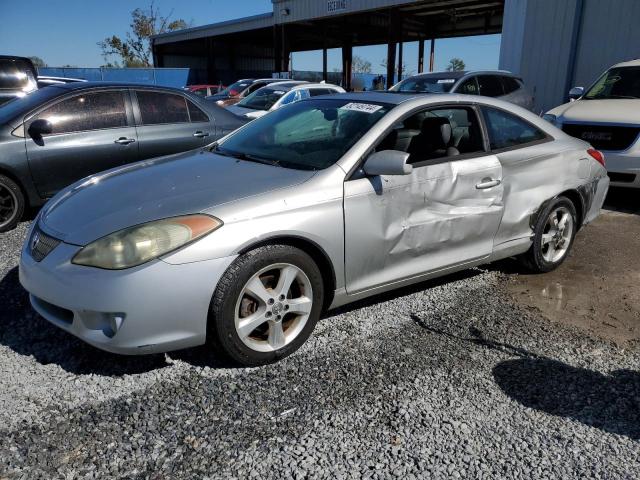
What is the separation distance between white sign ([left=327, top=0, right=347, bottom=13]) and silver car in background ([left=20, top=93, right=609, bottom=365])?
24511 mm

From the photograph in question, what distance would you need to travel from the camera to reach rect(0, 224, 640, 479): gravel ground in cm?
222

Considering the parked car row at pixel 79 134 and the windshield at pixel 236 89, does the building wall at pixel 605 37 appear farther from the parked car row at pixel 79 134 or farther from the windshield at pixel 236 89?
the parked car row at pixel 79 134

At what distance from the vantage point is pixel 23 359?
2.95 m

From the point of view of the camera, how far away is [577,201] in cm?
448

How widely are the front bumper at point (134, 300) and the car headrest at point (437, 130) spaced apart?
1.78 m

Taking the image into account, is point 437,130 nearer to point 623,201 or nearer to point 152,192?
point 152,192

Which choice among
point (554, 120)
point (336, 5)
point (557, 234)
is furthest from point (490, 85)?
point (336, 5)

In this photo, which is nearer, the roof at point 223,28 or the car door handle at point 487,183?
the car door handle at point 487,183

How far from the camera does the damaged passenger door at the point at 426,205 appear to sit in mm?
3148

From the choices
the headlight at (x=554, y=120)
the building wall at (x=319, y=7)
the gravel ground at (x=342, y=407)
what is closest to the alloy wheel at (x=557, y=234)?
the gravel ground at (x=342, y=407)

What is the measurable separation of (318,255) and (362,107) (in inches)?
47.6

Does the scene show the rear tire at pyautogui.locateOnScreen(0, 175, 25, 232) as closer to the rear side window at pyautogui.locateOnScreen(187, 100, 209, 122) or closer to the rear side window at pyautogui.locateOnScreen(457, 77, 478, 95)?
the rear side window at pyautogui.locateOnScreen(187, 100, 209, 122)

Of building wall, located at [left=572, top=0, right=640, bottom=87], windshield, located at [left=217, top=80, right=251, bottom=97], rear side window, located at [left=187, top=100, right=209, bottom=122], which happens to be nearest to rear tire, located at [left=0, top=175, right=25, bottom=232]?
rear side window, located at [left=187, top=100, right=209, bottom=122]

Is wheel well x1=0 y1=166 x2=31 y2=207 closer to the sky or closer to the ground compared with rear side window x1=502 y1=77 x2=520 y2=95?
closer to the ground
